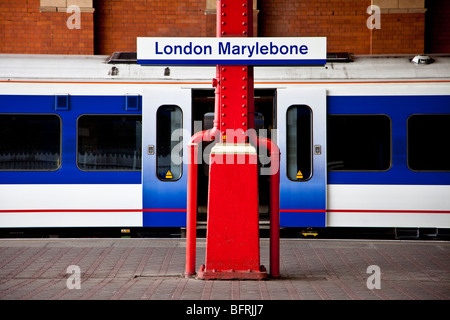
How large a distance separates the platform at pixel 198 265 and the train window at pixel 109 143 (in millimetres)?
1244

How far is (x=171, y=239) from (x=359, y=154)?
334 cm

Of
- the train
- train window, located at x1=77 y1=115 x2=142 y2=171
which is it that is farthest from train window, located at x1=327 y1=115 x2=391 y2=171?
train window, located at x1=77 y1=115 x2=142 y2=171

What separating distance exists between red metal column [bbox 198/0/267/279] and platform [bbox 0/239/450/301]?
0.23 meters

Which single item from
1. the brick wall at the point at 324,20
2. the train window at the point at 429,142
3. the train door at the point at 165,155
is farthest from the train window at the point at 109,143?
the brick wall at the point at 324,20

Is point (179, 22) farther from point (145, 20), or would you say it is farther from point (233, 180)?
point (233, 180)

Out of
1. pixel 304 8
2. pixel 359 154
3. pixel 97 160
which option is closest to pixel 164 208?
pixel 97 160

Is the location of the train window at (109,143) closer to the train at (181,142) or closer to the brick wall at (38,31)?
the train at (181,142)

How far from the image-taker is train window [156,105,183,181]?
9.99 metres

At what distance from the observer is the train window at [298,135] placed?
33.0 feet

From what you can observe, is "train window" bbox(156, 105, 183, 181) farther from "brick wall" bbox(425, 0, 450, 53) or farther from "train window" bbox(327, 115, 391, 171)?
"brick wall" bbox(425, 0, 450, 53)

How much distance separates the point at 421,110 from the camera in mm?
9969

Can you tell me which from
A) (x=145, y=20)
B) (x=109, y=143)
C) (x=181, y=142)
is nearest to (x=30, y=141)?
(x=109, y=143)

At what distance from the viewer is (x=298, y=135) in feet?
33.1

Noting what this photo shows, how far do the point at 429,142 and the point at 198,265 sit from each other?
4.54 meters
